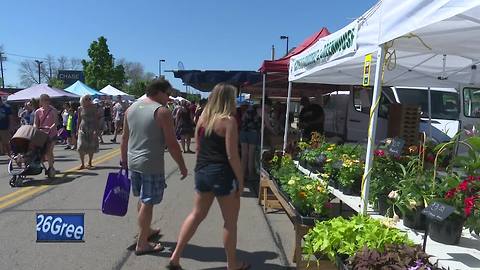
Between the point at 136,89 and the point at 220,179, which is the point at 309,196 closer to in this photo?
the point at 220,179

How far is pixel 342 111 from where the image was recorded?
45.9 feet

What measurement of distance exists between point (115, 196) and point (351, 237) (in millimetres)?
2897

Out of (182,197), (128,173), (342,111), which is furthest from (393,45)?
(342,111)

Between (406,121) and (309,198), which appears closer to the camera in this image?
(309,198)

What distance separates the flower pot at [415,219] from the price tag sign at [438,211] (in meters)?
0.64

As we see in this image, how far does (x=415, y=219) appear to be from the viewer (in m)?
3.88

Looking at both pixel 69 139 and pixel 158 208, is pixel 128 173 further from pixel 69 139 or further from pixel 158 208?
pixel 69 139

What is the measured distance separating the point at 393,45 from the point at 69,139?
15761mm

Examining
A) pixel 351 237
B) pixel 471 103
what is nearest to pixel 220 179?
pixel 351 237

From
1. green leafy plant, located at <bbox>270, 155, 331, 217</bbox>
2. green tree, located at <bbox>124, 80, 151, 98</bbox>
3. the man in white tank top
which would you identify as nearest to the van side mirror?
green leafy plant, located at <bbox>270, 155, 331, 217</bbox>

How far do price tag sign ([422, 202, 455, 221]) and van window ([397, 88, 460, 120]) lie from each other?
364 inches

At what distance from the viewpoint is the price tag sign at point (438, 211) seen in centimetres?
304

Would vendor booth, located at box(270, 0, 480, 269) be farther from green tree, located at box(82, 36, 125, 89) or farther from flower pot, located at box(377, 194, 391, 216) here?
green tree, located at box(82, 36, 125, 89)

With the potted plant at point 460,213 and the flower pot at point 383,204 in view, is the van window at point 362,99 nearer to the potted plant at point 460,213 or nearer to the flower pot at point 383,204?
the flower pot at point 383,204
